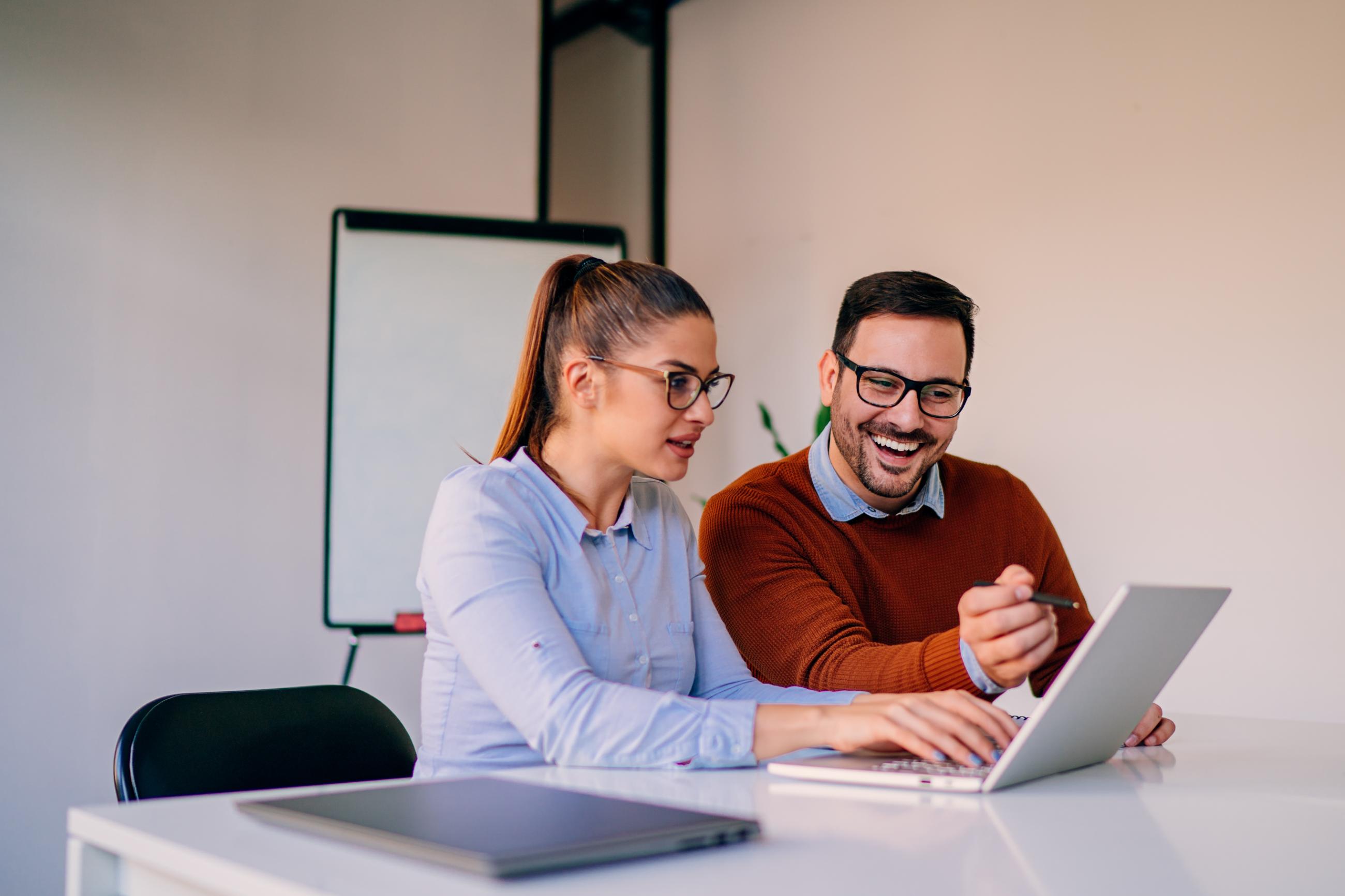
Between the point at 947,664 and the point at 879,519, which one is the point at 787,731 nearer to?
the point at 947,664

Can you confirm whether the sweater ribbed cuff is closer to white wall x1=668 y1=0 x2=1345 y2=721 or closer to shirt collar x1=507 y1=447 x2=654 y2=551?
shirt collar x1=507 y1=447 x2=654 y2=551

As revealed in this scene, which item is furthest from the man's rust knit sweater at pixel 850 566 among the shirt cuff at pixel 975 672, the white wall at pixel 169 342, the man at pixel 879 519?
the white wall at pixel 169 342

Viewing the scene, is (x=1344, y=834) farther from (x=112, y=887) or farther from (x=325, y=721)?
(x=325, y=721)

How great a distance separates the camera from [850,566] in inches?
70.3

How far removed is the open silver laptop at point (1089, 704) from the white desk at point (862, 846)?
0.07ft

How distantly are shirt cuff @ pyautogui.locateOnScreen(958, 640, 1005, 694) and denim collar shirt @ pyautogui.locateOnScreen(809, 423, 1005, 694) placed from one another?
1.85ft

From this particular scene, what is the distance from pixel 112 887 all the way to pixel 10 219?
241cm

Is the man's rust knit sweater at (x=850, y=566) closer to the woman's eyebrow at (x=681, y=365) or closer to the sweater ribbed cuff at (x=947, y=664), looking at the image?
the sweater ribbed cuff at (x=947, y=664)

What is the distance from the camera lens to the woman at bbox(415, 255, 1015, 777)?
42.8 inches

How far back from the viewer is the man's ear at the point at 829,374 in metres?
1.91

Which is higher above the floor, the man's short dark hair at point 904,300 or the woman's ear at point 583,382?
the man's short dark hair at point 904,300

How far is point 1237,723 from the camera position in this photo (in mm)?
1644

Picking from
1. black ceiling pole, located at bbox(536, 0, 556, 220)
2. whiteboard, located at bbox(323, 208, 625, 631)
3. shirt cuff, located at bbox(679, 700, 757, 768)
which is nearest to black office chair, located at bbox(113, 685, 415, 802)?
shirt cuff, located at bbox(679, 700, 757, 768)

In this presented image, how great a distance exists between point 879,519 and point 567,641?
0.84 metres
